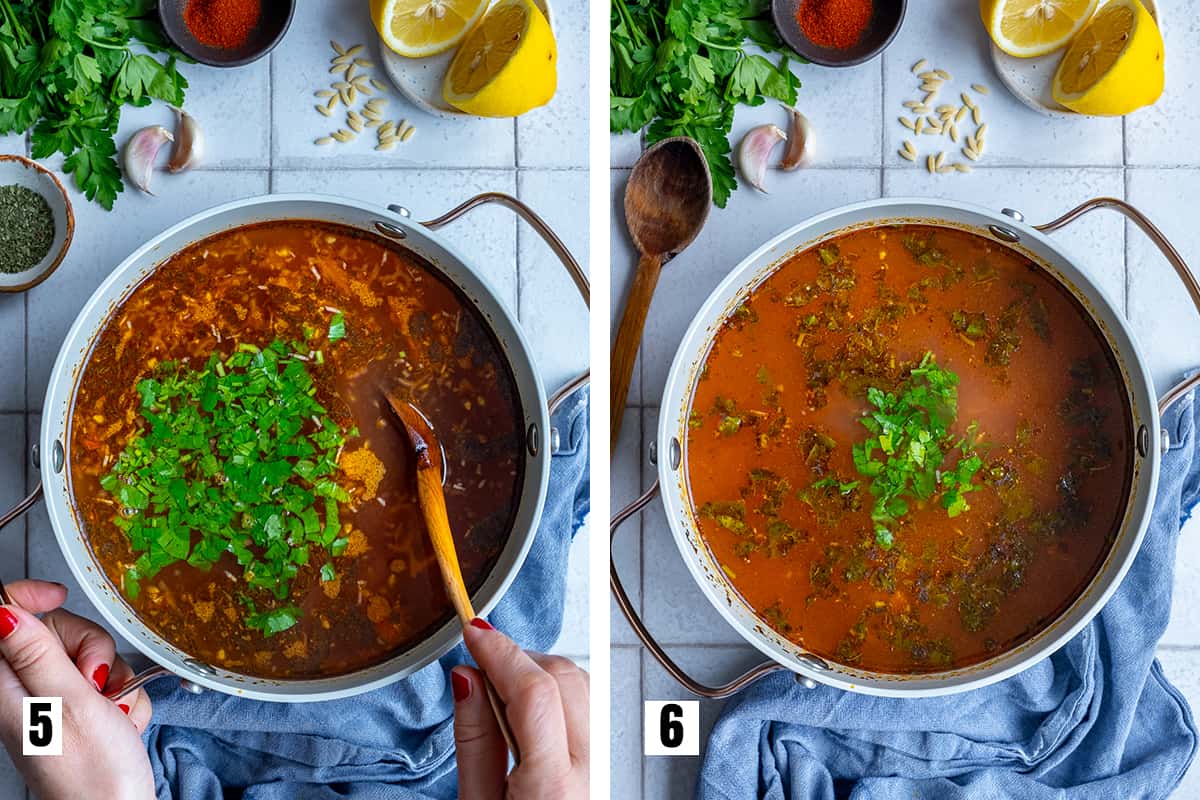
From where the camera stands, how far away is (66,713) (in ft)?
2.00

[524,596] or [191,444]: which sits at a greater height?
[191,444]

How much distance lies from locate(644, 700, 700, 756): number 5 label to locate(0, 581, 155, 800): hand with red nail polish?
32 cm

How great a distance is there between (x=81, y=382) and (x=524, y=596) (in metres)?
0.32

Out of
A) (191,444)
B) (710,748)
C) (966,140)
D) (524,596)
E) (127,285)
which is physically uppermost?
(966,140)

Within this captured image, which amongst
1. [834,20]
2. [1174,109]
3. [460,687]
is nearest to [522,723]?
[460,687]

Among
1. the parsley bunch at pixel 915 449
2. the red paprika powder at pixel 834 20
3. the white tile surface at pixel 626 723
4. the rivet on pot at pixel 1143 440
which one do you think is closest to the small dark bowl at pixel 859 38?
the red paprika powder at pixel 834 20

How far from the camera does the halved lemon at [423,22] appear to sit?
59 cm

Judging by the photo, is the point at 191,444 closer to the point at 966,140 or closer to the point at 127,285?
the point at 127,285

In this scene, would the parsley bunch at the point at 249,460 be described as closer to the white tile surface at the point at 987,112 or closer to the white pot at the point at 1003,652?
the white pot at the point at 1003,652

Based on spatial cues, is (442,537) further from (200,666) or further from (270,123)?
(270,123)

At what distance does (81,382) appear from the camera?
24.3 inches

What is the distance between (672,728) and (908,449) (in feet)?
0.85

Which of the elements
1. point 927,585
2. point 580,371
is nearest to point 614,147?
point 580,371

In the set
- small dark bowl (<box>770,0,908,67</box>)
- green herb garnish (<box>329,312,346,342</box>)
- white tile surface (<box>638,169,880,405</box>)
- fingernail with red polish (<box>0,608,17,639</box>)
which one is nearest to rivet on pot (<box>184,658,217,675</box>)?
fingernail with red polish (<box>0,608,17,639</box>)
